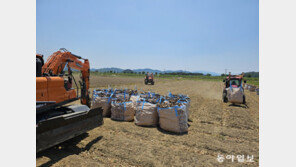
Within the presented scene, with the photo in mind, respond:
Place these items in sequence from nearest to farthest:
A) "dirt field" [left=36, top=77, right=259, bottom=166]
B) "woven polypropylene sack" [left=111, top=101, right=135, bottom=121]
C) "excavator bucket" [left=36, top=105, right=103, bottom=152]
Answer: "excavator bucket" [left=36, top=105, right=103, bottom=152] → "dirt field" [left=36, top=77, right=259, bottom=166] → "woven polypropylene sack" [left=111, top=101, right=135, bottom=121]

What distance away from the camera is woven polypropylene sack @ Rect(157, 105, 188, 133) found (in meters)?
5.01

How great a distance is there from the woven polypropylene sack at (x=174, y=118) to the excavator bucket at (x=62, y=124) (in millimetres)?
2061

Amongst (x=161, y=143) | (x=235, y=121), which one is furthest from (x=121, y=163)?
(x=235, y=121)

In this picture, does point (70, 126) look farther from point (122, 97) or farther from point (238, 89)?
point (238, 89)

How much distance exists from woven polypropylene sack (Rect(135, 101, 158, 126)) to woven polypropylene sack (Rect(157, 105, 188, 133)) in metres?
0.38

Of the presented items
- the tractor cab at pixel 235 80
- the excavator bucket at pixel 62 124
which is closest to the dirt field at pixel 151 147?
the excavator bucket at pixel 62 124

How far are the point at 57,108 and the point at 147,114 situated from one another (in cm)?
276

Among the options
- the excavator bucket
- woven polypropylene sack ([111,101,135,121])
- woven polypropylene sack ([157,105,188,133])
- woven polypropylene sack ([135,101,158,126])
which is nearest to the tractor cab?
woven polypropylene sack ([157,105,188,133])

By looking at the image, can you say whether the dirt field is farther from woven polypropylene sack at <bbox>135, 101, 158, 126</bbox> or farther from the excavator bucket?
the excavator bucket

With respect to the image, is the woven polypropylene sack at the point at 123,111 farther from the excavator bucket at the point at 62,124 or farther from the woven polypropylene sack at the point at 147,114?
the excavator bucket at the point at 62,124

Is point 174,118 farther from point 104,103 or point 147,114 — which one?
point 104,103

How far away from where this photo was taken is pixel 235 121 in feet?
22.3

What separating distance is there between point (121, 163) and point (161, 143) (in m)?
1.36

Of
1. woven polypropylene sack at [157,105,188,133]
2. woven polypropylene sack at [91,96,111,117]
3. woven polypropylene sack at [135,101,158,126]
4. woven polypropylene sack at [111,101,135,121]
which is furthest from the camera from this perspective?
woven polypropylene sack at [91,96,111,117]
